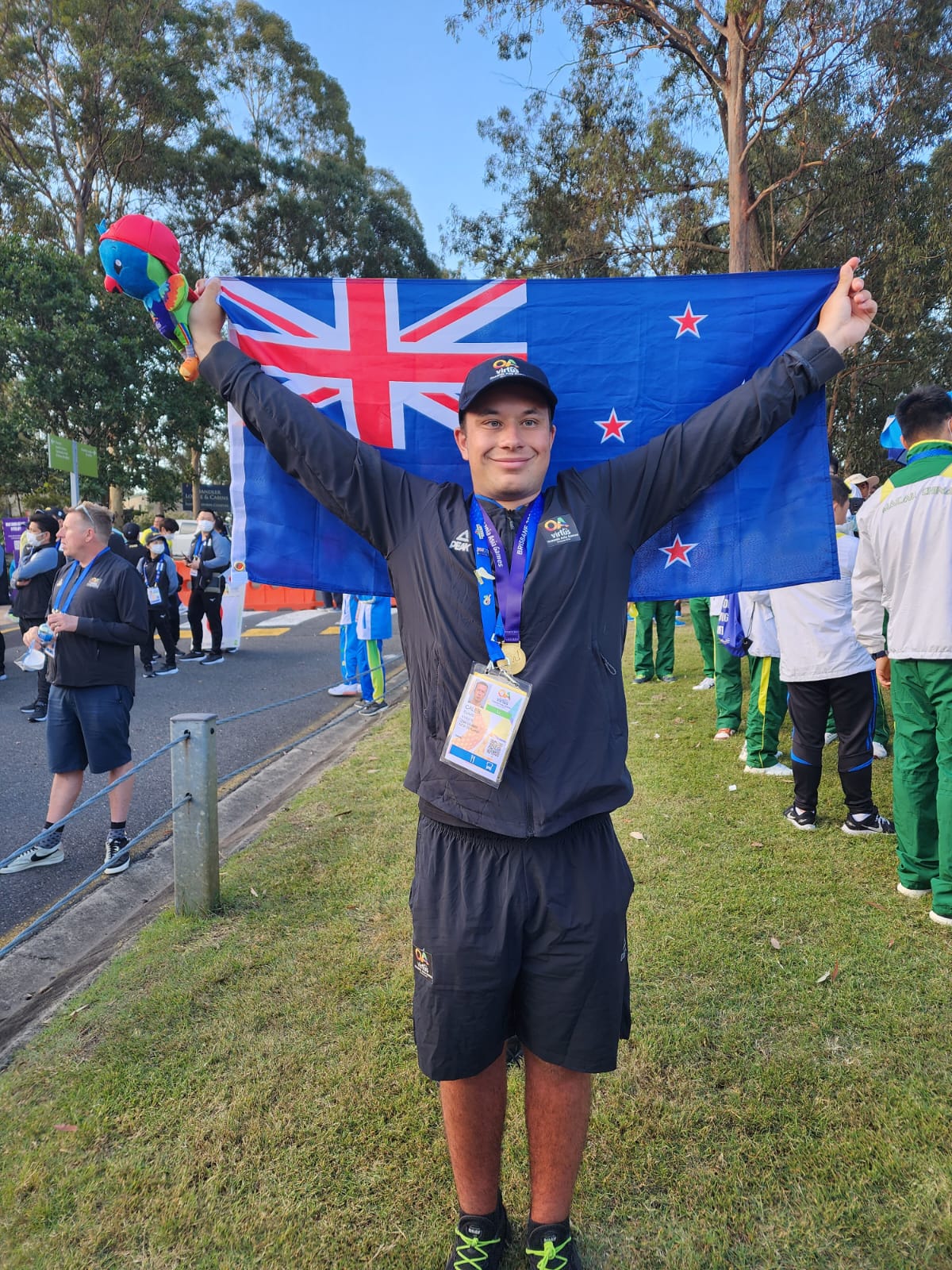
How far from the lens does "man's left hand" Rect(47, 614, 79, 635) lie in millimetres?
4750

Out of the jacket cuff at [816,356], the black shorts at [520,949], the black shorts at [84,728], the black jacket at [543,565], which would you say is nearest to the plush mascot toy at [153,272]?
the black jacket at [543,565]

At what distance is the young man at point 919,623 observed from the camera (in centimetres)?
383

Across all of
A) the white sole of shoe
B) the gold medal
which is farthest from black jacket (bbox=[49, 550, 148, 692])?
the white sole of shoe

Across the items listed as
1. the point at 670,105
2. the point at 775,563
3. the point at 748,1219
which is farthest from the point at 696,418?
→ the point at 670,105

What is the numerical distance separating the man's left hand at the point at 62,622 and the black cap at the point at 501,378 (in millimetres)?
3591

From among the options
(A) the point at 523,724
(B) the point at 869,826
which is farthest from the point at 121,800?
(B) the point at 869,826

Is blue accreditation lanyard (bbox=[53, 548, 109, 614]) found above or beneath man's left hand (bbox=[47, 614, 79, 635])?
above

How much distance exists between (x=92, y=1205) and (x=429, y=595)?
83.3 inches

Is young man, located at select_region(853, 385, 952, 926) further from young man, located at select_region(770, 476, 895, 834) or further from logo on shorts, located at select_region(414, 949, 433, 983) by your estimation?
logo on shorts, located at select_region(414, 949, 433, 983)

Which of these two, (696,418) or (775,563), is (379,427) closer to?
(696,418)

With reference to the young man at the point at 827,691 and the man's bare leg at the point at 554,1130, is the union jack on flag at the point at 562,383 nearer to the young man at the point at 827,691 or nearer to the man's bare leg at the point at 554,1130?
the man's bare leg at the point at 554,1130

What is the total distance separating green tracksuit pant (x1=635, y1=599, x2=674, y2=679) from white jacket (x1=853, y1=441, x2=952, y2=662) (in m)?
5.37

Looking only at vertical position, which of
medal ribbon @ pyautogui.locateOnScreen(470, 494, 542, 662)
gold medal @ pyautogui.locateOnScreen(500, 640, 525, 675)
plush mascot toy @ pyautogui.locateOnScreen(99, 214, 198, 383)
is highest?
plush mascot toy @ pyautogui.locateOnScreen(99, 214, 198, 383)

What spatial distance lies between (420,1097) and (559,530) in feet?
6.84
